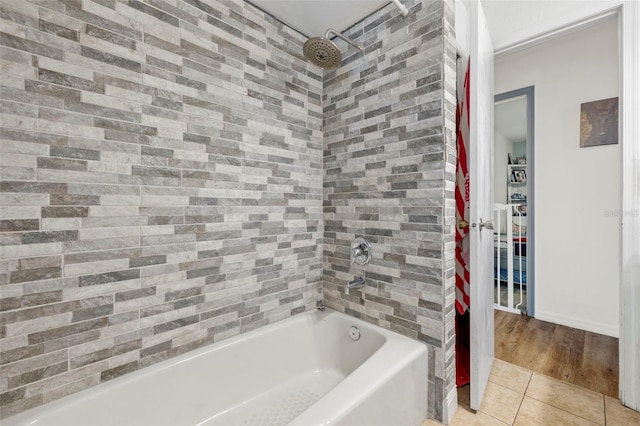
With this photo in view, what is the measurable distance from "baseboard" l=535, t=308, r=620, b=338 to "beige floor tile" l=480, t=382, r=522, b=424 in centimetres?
141

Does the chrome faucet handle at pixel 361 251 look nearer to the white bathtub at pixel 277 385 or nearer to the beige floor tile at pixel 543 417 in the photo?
the white bathtub at pixel 277 385

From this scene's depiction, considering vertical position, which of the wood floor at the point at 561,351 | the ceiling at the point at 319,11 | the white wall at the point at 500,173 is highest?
the ceiling at the point at 319,11

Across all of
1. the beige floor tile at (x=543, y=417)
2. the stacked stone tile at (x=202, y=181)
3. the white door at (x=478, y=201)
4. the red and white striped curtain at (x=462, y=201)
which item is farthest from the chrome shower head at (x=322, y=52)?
the beige floor tile at (x=543, y=417)

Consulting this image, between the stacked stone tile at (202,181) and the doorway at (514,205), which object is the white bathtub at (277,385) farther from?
the doorway at (514,205)

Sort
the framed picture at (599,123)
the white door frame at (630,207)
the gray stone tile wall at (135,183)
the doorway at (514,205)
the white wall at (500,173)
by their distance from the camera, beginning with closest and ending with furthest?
the gray stone tile wall at (135,183)
the white door frame at (630,207)
the framed picture at (599,123)
the doorway at (514,205)
the white wall at (500,173)

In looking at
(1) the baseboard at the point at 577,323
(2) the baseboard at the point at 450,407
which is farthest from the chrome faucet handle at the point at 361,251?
(1) the baseboard at the point at 577,323

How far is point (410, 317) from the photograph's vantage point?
1496 mm

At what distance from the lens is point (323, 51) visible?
57.9 inches

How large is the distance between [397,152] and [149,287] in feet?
4.63

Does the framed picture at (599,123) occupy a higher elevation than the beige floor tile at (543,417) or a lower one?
higher

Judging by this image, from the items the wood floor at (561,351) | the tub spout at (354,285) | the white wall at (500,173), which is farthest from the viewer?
the white wall at (500,173)

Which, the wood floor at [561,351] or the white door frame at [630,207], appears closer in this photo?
the white door frame at [630,207]

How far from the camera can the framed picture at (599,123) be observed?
2.29 metres

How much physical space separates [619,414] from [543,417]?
0.42 m
